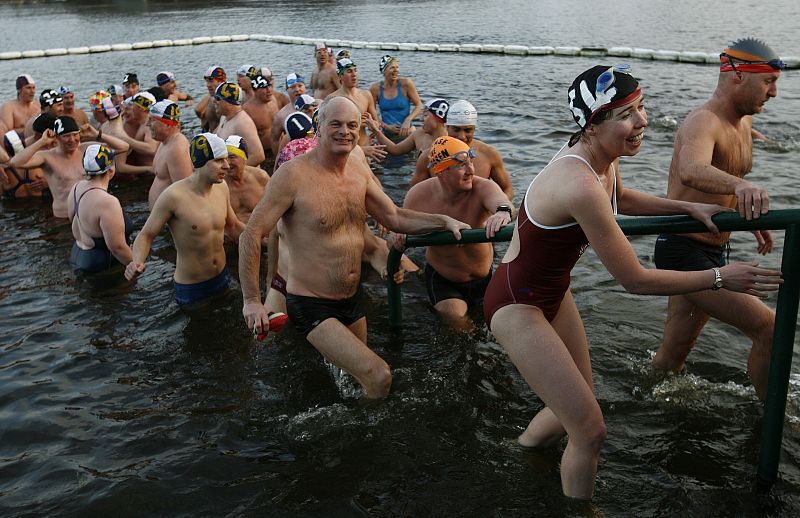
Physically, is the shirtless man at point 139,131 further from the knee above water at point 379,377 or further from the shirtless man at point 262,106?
the knee above water at point 379,377

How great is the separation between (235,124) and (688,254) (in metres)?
7.27

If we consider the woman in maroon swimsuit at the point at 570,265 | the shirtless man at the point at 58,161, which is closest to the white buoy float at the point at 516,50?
the shirtless man at the point at 58,161

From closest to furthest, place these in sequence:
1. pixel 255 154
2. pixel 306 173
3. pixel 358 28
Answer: pixel 306 173
pixel 255 154
pixel 358 28

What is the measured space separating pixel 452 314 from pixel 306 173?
2.11 metres

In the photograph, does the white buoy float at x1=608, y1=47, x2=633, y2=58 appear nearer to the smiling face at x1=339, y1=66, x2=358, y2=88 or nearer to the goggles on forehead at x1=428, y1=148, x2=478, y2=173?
the smiling face at x1=339, y1=66, x2=358, y2=88

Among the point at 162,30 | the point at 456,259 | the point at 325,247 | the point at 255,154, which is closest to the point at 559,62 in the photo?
the point at 255,154

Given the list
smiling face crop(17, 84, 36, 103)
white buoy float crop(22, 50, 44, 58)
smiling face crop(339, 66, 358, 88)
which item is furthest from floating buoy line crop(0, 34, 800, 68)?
smiling face crop(17, 84, 36, 103)

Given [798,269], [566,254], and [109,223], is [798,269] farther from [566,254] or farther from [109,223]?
[109,223]

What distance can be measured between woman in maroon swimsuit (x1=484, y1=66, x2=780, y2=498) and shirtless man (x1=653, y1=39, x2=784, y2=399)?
0.62m

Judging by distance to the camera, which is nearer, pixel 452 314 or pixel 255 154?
pixel 452 314

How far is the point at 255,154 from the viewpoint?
34.3 feet

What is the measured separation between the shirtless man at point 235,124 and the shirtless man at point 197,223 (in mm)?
3127

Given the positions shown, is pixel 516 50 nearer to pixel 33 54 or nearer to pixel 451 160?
pixel 33 54

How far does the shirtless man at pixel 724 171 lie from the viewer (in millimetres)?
4383
